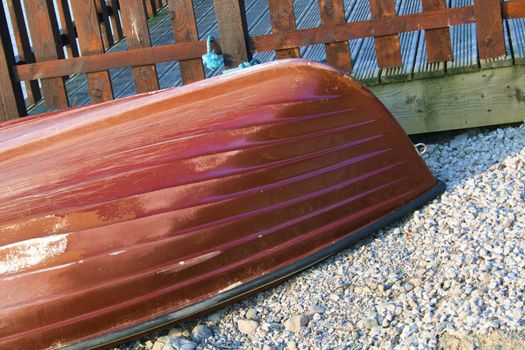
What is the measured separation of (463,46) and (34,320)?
2.73m

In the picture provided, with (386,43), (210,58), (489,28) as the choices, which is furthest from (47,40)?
(489,28)

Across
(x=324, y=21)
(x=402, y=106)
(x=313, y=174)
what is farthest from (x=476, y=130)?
(x=313, y=174)

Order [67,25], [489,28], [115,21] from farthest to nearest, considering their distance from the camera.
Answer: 1. [115,21]
2. [67,25]
3. [489,28]

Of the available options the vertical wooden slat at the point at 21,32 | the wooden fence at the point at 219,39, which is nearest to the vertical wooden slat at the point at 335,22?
the wooden fence at the point at 219,39

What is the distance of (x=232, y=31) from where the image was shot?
4.56m

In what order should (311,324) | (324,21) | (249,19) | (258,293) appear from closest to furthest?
(311,324) → (258,293) → (324,21) → (249,19)

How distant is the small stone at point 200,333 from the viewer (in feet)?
11.2

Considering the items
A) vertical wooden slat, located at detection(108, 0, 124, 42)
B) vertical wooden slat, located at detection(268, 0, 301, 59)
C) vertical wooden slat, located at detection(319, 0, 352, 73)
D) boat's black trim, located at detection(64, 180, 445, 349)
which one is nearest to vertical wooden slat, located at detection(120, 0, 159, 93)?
vertical wooden slat, located at detection(268, 0, 301, 59)

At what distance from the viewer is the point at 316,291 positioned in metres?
3.49

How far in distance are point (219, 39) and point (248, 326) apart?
183cm

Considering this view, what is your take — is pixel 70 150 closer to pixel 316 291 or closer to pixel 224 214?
pixel 224 214

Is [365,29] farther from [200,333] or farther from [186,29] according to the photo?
[200,333]

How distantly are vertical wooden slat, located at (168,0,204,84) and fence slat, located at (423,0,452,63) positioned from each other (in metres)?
1.24

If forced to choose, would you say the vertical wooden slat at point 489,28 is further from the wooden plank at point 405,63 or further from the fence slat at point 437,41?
the wooden plank at point 405,63
